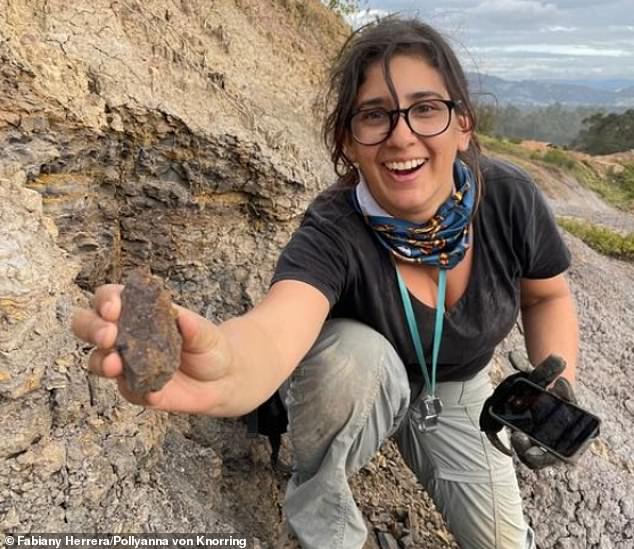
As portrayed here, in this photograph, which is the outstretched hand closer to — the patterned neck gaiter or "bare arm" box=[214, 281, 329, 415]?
"bare arm" box=[214, 281, 329, 415]

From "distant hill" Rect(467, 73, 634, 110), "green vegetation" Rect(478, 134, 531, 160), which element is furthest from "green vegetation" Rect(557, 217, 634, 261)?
"distant hill" Rect(467, 73, 634, 110)

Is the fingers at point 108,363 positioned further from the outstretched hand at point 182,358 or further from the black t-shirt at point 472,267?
the black t-shirt at point 472,267

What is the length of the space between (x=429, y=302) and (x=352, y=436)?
566 millimetres

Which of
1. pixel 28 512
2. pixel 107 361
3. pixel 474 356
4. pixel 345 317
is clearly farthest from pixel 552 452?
pixel 28 512

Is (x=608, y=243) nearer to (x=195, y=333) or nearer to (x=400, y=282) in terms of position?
(x=400, y=282)

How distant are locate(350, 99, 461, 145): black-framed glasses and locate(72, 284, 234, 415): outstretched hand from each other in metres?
1.00

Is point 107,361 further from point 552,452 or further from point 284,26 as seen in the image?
point 284,26

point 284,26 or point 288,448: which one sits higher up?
point 284,26

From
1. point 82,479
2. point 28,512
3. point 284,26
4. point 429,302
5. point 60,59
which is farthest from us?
point 284,26

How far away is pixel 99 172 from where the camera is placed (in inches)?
114

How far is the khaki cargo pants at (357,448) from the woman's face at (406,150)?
49 cm

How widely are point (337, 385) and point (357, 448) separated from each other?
0.28m

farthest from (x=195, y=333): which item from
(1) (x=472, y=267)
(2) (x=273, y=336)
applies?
(1) (x=472, y=267)

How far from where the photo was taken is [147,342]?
1.32 m
